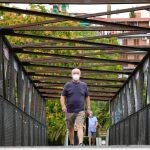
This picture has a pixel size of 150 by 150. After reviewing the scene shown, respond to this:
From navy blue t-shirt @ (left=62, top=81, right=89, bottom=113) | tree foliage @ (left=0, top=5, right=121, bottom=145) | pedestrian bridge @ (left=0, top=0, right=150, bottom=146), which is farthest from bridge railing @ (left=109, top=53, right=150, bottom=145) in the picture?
tree foliage @ (left=0, top=5, right=121, bottom=145)

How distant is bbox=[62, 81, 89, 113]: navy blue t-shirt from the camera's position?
50.2 ft

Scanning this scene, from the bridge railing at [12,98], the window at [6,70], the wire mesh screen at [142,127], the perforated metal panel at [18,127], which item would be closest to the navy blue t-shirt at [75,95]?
the bridge railing at [12,98]

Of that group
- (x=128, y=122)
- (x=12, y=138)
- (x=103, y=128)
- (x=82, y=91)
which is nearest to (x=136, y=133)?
(x=128, y=122)

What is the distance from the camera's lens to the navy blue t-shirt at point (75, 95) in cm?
1529

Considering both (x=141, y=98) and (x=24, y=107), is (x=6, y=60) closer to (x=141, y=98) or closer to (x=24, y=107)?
(x=141, y=98)

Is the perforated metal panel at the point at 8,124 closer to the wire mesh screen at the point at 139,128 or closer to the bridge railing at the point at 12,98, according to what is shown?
the bridge railing at the point at 12,98

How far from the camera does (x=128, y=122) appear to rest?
2558 cm

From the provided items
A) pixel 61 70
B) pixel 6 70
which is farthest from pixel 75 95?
pixel 61 70

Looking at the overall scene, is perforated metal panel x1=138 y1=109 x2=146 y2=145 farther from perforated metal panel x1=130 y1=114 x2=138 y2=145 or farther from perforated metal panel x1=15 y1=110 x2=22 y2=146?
perforated metal panel x1=15 y1=110 x2=22 y2=146

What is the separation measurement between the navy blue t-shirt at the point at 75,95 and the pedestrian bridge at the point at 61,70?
1390mm

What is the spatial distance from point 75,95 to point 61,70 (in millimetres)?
14921

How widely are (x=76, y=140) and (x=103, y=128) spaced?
5610cm

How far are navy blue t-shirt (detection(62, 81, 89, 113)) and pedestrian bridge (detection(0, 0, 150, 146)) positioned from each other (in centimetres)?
139

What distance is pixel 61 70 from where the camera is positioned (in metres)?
30.2
